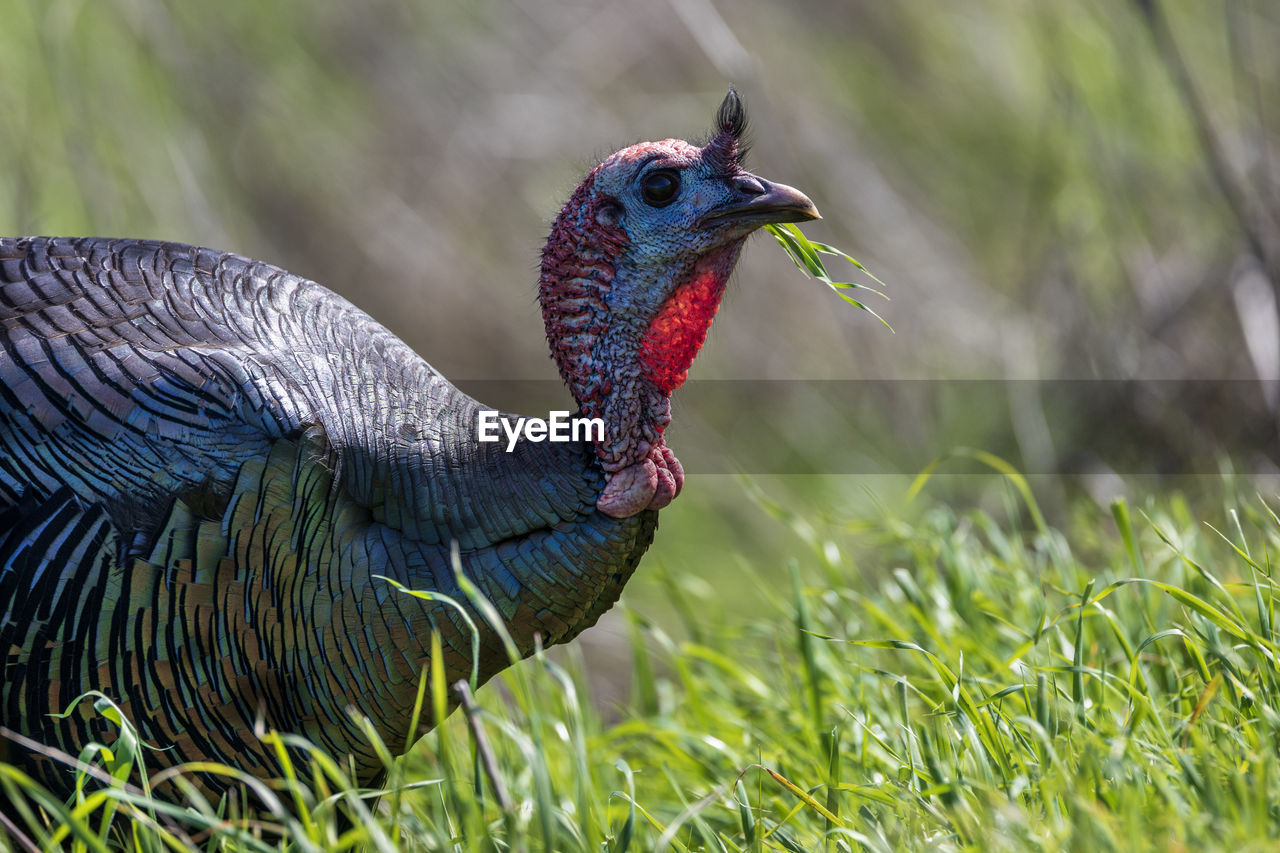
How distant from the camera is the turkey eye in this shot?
8.47 ft

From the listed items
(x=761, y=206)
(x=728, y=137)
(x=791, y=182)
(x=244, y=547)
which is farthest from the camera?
(x=791, y=182)

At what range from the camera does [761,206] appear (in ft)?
8.36

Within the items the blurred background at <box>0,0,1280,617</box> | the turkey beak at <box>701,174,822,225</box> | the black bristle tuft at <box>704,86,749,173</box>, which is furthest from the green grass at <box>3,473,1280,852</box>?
the blurred background at <box>0,0,1280,617</box>

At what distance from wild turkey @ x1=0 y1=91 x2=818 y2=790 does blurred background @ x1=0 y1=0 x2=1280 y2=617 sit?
7.94ft

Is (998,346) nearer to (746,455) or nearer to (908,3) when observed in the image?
(746,455)

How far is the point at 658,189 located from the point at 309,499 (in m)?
0.97

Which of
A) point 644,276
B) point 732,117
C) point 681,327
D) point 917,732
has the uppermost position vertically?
point 732,117

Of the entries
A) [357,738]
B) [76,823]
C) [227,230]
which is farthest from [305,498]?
[227,230]

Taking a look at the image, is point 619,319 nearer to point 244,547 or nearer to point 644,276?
point 644,276

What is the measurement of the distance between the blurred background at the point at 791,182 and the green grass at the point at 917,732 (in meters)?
1.26

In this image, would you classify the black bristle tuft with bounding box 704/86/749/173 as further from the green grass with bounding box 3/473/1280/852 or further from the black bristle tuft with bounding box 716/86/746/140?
the green grass with bounding box 3/473/1280/852

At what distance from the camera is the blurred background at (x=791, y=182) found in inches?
208

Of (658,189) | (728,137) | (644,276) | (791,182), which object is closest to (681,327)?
(644,276)

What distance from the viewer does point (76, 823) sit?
1920 millimetres
